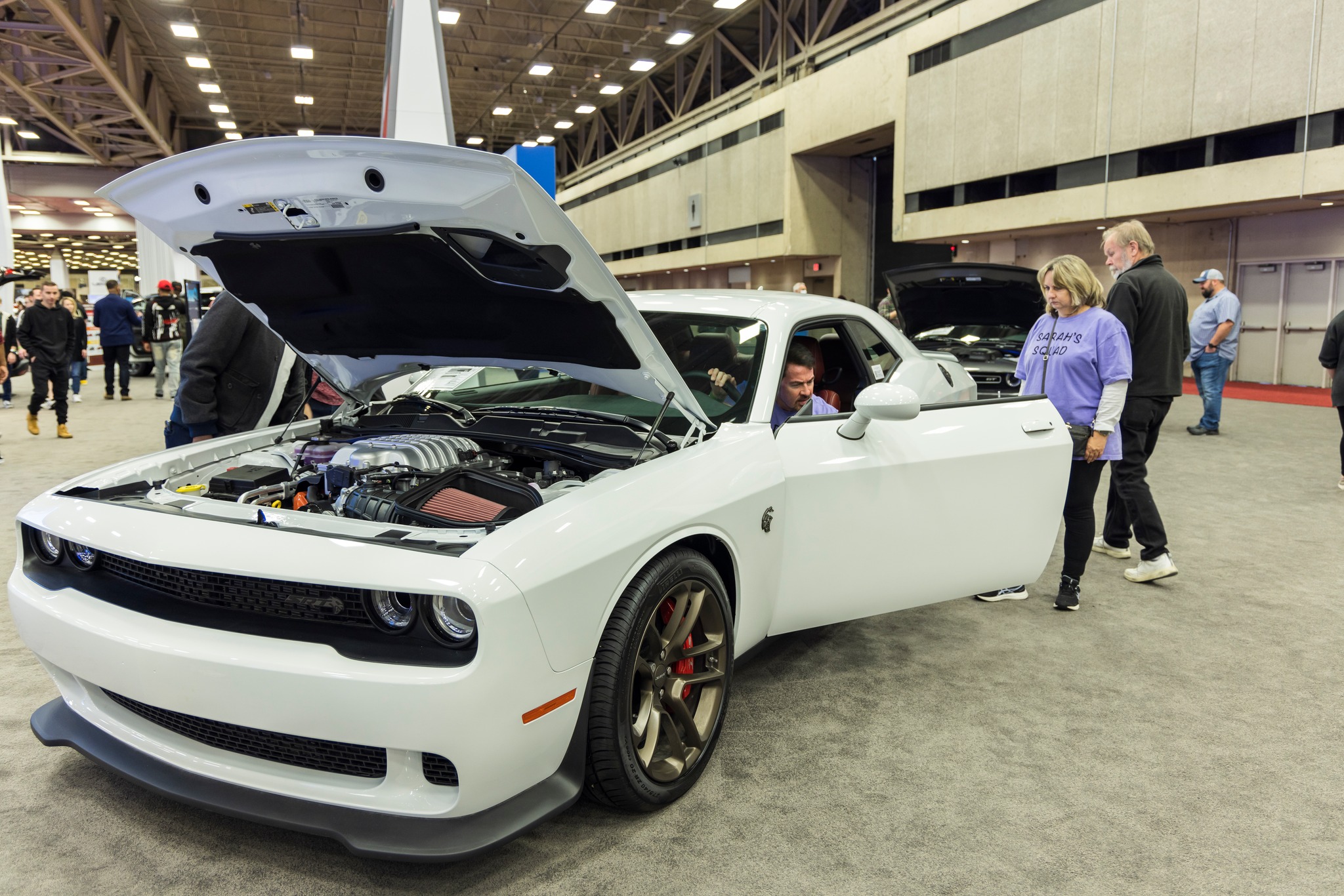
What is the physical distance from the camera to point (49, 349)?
30.2ft

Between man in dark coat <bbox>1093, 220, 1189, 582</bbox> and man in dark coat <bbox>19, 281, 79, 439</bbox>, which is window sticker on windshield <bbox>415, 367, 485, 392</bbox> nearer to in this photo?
man in dark coat <bbox>1093, 220, 1189, 582</bbox>

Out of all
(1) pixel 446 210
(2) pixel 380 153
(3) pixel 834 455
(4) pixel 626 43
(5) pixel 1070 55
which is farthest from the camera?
(4) pixel 626 43

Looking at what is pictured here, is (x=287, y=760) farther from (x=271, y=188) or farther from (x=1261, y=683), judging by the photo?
(x=1261, y=683)

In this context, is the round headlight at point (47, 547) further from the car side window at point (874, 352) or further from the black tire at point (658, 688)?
the car side window at point (874, 352)

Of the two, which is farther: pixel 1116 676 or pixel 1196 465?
pixel 1196 465

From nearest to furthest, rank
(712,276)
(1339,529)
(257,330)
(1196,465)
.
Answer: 1. (257,330)
2. (1339,529)
3. (1196,465)
4. (712,276)

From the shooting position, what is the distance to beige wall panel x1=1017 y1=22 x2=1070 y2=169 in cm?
1342

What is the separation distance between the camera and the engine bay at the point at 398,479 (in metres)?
2.27

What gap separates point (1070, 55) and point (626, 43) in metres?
11.8

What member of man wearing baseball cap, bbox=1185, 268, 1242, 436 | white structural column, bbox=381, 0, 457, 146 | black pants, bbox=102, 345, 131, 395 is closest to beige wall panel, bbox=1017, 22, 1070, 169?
man wearing baseball cap, bbox=1185, 268, 1242, 436

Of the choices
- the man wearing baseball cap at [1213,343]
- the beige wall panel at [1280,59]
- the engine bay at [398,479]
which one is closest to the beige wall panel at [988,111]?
the beige wall panel at [1280,59]

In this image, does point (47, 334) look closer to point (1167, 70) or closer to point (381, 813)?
point (381, 813)

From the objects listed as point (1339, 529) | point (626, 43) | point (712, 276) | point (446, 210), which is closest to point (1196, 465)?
point (1339, 529)

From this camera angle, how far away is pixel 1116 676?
3203mm
